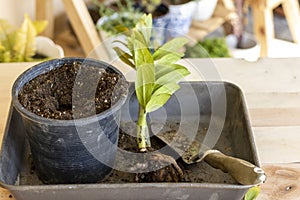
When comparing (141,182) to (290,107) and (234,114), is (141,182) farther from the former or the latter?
(290,107)

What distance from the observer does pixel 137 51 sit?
780mm

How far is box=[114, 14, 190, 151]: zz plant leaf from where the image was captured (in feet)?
2.54

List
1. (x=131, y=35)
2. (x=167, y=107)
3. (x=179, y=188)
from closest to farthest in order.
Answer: (x=179, y=188)
(x=131, y=35)
(x=167, y=107)

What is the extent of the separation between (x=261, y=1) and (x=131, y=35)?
1.12 meters

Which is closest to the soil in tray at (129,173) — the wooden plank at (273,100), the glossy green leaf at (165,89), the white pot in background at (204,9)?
the glossy green leaf at (165,89)

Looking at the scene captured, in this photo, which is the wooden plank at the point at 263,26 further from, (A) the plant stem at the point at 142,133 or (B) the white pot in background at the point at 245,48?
(A) the plant stem at the point at 142,133

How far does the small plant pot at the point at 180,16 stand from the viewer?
5.80 feet

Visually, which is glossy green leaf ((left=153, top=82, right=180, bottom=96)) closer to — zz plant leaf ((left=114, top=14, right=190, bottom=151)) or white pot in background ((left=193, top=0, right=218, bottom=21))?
zz plant leaf ((left=114, top=14, right=190, bottom=151))

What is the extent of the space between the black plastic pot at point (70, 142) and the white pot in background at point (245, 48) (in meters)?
1.32

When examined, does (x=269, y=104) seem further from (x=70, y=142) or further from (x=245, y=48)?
(x=245, y=48)

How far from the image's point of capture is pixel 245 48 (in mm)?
2088

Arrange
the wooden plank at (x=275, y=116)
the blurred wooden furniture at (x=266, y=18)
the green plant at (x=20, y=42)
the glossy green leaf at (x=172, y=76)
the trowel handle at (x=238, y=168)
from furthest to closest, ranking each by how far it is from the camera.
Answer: the blurred wooden furniture at (x=266, y=18)
the green plant at (x=20, y=42)
the wooden plank at (x=275, y=116)
the glossy green leaf at (x=172, y=76)
the trowel handle at (x=238, y=168)

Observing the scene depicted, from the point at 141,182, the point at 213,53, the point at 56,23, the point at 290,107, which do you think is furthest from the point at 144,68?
the point at 56,23

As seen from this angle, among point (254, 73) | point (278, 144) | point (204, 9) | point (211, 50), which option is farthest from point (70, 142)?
point (204, 9)
